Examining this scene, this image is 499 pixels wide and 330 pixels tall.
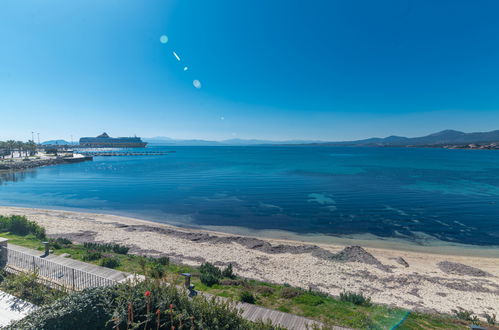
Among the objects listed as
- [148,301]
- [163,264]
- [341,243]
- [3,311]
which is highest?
[148,301]

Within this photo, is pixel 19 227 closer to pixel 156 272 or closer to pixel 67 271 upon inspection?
pixel 67 271

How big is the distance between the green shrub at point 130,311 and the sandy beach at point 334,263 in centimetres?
813

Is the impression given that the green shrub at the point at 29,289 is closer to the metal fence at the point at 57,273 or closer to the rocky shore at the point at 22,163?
the metal fence at the point at 57,273

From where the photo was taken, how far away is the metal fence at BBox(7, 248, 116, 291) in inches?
374

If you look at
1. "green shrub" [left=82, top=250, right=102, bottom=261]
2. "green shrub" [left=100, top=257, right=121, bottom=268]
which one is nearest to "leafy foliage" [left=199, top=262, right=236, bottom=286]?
"green shrub" [left=100, top=257, right=121, bottom=268]

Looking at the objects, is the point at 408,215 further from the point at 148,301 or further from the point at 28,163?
the point at 28,163

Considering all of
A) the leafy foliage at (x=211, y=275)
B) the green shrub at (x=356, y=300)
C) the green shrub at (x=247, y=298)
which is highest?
the green shrub at (x=247, y=298)

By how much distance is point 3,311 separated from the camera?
27.0 feet

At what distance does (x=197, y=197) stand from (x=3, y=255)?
89.5ft

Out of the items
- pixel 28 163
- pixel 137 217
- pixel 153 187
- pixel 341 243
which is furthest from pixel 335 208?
pixel 28 163

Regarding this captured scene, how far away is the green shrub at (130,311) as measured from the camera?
20.2 feet

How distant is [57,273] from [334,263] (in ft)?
53.4

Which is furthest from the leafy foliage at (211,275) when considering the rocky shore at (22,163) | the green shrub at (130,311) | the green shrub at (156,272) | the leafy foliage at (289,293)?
the rocky shore at (22,163)

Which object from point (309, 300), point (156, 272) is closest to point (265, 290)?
point (309, 300)
